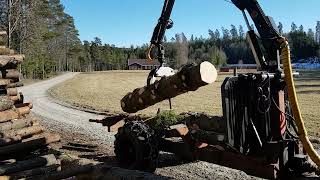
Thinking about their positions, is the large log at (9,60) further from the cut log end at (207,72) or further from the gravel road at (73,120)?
the cut log end at (207,72)

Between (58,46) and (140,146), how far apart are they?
93.1 metres

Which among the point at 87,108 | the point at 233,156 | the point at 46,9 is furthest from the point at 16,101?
the point at 46,9

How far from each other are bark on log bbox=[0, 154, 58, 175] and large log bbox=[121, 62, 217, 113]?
2.34m

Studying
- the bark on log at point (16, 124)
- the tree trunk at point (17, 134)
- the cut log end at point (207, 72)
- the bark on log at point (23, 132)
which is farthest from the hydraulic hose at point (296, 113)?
the bark on log at point (16, 124)

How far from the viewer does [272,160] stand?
6988 mm

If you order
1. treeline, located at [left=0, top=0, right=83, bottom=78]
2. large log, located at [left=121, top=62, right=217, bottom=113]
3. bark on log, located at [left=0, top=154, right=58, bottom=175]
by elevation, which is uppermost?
treeline, located at [left=0, top=0, right=83, bottom=78]

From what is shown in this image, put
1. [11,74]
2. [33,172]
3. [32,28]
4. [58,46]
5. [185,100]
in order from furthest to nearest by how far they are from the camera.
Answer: [58,46], [32,28], [185,100], [11,74], [33,172]

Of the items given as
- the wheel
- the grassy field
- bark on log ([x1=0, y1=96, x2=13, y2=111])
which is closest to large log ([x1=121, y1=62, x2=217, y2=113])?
the wheel

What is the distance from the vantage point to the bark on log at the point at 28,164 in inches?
322

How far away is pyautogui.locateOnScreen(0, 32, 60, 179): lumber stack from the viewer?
8.42m

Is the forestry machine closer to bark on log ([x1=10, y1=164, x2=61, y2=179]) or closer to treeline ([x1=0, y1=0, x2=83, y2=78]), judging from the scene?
bark on log ([x1=10, y1=164, x2=61, y2=179])

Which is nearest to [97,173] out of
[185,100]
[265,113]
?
[265,113]

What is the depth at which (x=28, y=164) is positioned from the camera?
28.0 feet

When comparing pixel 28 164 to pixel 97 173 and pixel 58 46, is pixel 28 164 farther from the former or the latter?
pixel 58 46
